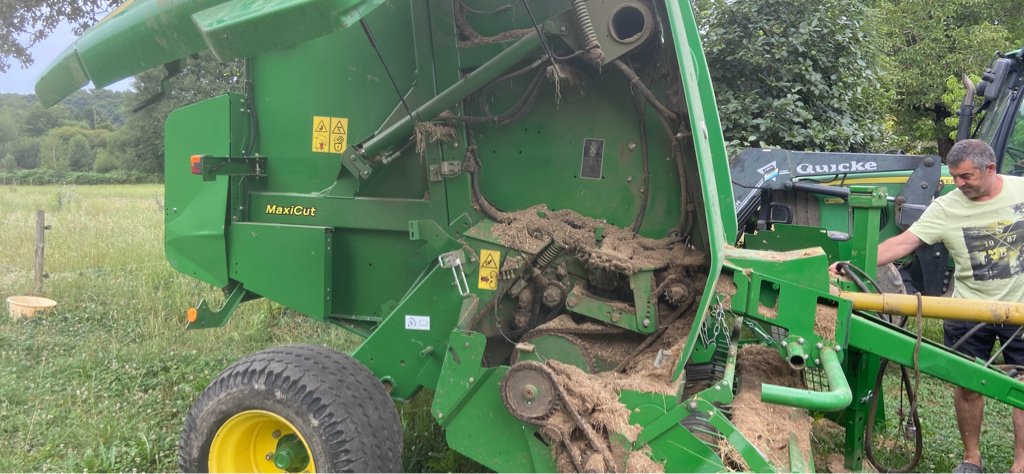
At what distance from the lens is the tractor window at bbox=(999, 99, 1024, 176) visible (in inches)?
215

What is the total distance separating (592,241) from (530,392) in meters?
0.83

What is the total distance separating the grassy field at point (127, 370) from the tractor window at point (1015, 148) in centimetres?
165

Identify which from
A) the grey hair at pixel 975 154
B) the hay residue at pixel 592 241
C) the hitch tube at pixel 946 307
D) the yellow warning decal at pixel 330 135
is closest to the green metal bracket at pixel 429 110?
the yellow warning decal at pixel 330 135

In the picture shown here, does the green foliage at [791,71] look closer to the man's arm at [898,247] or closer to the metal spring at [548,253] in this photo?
the man's arm at [898,247]

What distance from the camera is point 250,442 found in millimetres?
3080

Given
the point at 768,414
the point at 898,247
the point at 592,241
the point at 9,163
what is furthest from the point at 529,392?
the point at 9,163

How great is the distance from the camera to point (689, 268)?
10.0 feet

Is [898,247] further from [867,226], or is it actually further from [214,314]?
[214,314]

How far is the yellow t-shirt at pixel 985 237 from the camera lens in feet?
12.0

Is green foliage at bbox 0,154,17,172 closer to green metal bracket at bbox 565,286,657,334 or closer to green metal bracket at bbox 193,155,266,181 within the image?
green metal bracket at bbox 193,155,266,181

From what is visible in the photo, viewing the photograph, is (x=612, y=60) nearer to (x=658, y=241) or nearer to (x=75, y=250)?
(x=658, y=241)

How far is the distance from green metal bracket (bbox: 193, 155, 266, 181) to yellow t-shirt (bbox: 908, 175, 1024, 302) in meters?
3.71

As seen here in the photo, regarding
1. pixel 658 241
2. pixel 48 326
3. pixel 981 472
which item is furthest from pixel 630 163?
pixel 48 326

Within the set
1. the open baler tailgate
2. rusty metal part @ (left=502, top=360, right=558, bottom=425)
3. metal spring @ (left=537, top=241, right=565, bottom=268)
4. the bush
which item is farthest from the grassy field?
the bush
